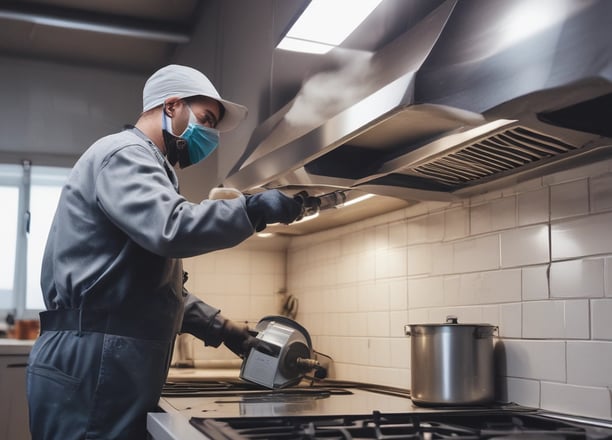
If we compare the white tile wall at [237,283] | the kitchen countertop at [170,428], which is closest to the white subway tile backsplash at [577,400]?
the kitchen countertop at [170,428]

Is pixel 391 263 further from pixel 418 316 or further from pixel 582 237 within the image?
pixel 582 237

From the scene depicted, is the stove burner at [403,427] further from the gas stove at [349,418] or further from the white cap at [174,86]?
the white cap at [174,86]

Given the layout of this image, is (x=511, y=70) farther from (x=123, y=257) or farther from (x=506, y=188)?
(x=123, y=257)

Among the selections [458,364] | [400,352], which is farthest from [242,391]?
[458,364]

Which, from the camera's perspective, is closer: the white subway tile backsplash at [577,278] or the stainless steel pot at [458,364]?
the white subway tile backsplash at [577,278]

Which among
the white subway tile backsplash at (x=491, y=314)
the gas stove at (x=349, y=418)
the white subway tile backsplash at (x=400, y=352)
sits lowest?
the gas stove at (x=349, y=418)

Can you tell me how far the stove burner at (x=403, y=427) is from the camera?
4.08ft

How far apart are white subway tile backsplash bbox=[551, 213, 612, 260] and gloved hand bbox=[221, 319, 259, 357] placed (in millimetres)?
1003

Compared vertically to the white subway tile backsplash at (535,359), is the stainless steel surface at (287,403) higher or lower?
lower

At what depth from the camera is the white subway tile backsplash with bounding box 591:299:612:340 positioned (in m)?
1.48

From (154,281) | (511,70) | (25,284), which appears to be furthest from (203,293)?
(511,70)

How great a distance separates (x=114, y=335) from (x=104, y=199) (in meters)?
0.30

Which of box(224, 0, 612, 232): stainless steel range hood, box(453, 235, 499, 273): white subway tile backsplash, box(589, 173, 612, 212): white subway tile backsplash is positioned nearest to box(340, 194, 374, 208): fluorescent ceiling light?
box(224, 0, 612, 232): stainless steel range hood

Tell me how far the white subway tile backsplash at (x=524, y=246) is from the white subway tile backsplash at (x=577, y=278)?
55 mm
